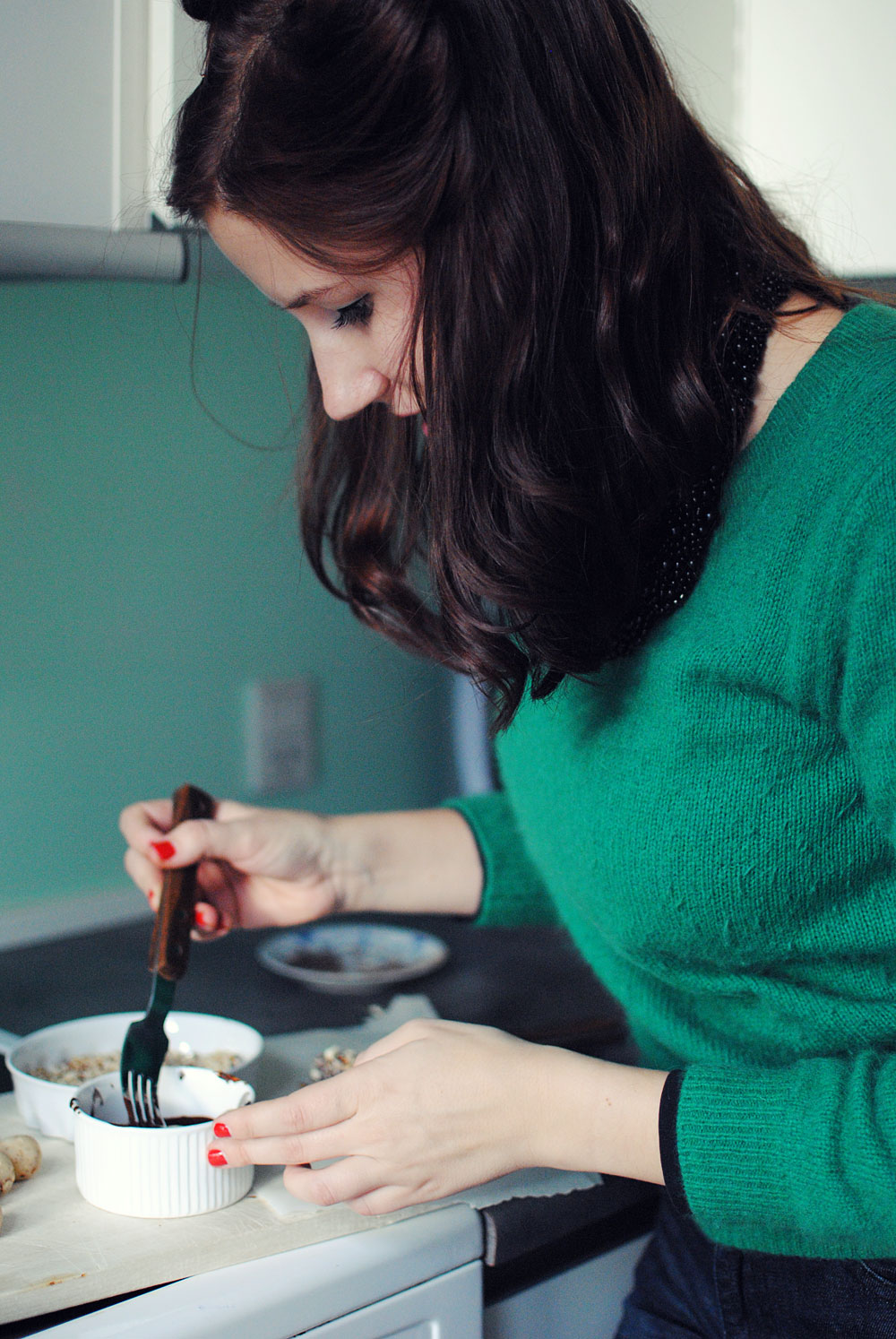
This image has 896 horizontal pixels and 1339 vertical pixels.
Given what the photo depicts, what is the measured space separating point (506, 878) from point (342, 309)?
542mm

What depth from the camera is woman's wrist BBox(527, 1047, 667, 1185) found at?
66cm

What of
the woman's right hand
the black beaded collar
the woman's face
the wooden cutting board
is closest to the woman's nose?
the woman's face

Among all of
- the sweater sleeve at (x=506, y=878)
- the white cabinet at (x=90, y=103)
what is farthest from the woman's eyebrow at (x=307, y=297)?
the sweater sleeve at (x=506, y=878)

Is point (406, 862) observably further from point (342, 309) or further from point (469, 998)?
point (342, 309)

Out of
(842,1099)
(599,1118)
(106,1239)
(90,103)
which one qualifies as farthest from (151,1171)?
(90,103)

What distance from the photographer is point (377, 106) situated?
60 centimetres

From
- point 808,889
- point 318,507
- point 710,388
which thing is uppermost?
point 710,388

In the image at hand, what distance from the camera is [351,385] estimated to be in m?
0.71

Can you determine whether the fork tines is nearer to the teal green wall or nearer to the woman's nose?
the woman's nose

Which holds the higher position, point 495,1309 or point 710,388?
point 710,388

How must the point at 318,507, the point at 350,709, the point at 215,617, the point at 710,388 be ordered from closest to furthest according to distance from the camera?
the point at 710,388, the point at 318,507, the point at 215,617, the point at 350,709

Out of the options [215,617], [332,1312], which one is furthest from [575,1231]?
[215,617]

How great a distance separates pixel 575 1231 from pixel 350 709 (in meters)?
0.88

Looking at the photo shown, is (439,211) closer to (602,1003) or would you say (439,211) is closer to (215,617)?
(602,1003)
